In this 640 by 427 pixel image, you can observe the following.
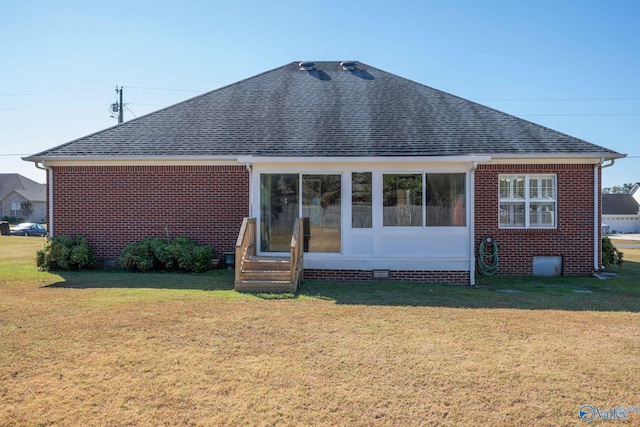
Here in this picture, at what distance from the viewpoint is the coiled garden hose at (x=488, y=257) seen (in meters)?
10.7

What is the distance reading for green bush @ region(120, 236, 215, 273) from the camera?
410 inches

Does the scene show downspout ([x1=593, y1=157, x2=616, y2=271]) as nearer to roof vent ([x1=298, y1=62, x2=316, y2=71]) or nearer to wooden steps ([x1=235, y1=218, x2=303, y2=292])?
wooden steps ([x1=235, y1=218, x2=303, y2=292])

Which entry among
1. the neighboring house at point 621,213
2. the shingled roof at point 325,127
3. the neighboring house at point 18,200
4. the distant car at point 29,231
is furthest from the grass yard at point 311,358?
the neighboring house at point 18,200

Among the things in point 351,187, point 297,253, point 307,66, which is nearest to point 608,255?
point 351,187

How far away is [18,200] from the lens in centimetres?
5262

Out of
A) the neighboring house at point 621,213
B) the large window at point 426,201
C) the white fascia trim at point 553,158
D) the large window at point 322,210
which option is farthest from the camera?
the neighboring house at point 621,213

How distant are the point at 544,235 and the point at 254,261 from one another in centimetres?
779

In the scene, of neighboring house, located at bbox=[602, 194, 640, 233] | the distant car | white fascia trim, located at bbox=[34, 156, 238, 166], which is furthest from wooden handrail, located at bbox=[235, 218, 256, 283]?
neighboring house, located at bbox=[602, 194, 640, 233]

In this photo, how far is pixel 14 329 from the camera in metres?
5.57

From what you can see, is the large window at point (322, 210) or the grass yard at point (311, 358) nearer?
the grass yard at point (311, 358)

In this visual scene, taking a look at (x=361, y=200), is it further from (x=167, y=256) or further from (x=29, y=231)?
(x=29, y=231)

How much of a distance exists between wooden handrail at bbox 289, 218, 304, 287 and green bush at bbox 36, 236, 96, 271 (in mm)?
5837

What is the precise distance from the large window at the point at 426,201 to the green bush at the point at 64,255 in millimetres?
7896

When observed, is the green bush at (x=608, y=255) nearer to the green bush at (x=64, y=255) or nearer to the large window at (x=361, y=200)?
the large window at (x=361, y=200)
